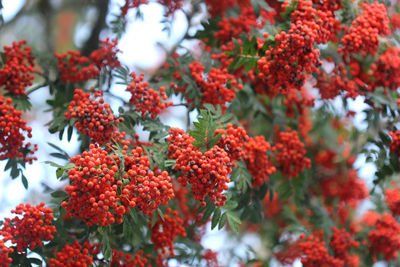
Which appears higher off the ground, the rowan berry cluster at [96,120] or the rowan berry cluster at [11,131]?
the rowan berry cluster at [96,120]

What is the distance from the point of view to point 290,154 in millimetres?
3795

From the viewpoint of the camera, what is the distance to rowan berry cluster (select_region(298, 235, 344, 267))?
3.77 m

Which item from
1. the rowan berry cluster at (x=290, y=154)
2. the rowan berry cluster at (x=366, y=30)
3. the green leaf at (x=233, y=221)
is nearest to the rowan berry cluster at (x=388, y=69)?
the rowan berry cluster at (x=366, y=30)

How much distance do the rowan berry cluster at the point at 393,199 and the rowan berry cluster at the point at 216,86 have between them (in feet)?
6.45

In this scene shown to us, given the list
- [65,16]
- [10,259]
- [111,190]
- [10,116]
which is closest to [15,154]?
[10,116]

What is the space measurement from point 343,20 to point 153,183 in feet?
6.98

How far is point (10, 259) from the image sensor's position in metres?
2.62

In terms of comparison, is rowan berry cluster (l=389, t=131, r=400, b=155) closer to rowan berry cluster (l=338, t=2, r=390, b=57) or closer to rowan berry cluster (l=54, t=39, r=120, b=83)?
rowan berry cluster (l=338, t=2, r=390, b=57)

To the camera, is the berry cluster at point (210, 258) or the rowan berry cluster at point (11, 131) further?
the berry cluster at point (210, 258)

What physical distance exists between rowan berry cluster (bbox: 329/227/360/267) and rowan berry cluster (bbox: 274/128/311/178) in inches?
28.0

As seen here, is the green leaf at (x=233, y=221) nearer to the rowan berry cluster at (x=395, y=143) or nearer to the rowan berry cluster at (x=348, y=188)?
the rowan berry cluster at (x=395, y=143)

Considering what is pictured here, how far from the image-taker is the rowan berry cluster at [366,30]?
3.40 metres

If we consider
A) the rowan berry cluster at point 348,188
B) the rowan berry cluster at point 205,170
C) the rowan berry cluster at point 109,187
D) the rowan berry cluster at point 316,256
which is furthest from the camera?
the rowan berry cluster at point 348,188

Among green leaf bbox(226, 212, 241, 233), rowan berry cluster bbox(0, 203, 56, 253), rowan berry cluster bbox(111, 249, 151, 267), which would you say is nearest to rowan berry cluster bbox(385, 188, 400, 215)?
green leaf bbox(226, 212, 241, 233)
